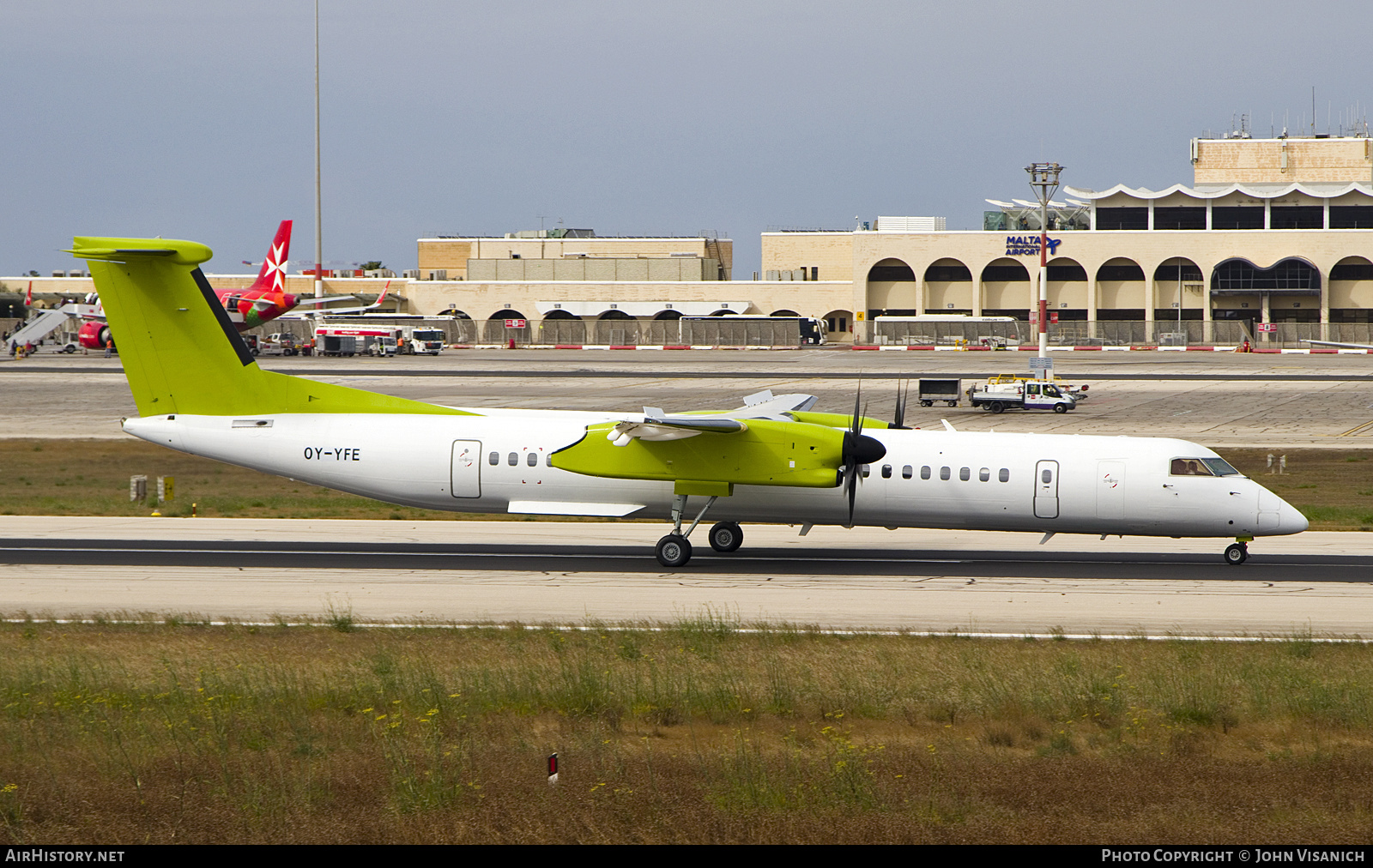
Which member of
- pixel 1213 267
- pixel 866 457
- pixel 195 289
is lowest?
pixel 866 457

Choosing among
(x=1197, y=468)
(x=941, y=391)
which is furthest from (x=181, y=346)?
(x=941, y=391)

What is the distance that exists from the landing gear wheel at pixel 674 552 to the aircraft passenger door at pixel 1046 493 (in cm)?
704

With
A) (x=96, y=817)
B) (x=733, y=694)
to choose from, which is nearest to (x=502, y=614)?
(x=733, y=694)

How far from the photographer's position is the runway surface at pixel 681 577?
807 inches

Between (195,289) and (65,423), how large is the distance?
3571cm

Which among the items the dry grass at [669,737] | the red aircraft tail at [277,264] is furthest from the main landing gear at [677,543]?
the red aircraft tail at [277,264]

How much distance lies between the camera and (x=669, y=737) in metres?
13.9

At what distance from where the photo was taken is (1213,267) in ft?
420

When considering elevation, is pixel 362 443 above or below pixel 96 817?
above

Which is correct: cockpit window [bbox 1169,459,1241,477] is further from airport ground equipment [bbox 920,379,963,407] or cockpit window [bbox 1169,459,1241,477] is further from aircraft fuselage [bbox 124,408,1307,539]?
airport ground equipment [bbox 920,379,963,407]

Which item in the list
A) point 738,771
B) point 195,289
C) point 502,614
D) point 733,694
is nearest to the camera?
point 738,771

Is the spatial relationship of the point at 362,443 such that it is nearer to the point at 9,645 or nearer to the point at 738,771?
the point at 9,645

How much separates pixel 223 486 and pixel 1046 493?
26.8m

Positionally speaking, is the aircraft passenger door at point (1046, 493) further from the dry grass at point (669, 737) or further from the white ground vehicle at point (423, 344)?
the white ground vehicle at point (423, 344)
